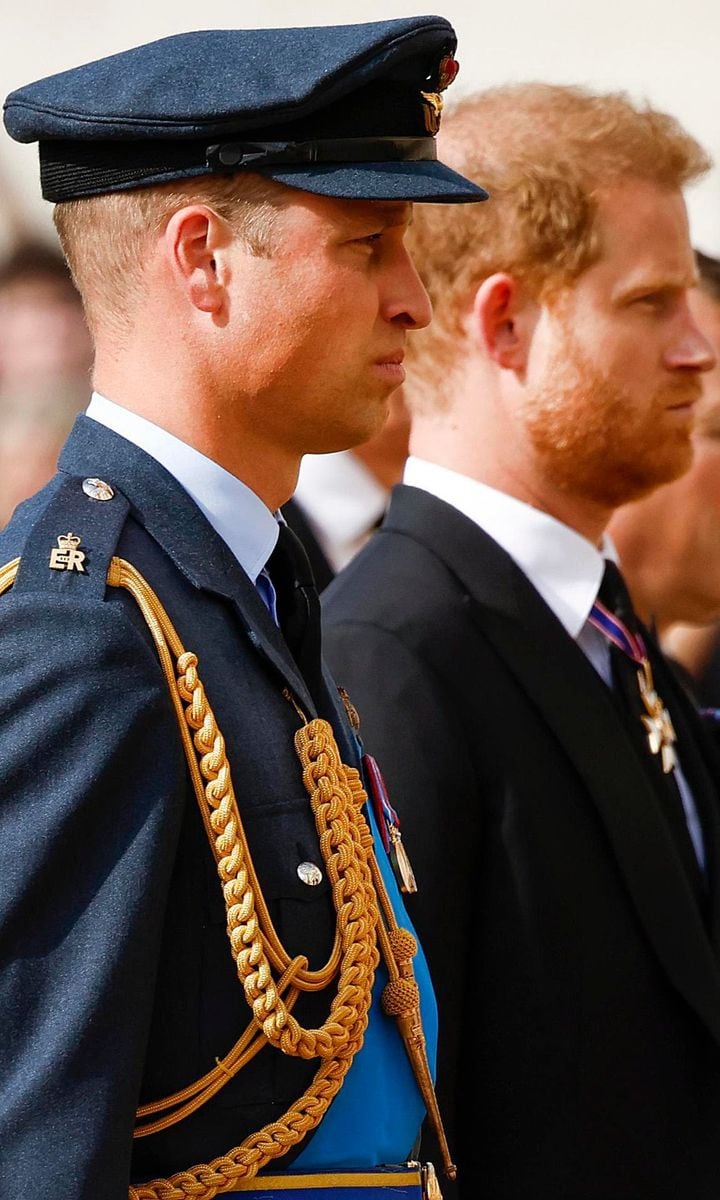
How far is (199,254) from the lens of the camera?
1900 millimetres

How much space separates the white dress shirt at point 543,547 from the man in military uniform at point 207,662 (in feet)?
2.55

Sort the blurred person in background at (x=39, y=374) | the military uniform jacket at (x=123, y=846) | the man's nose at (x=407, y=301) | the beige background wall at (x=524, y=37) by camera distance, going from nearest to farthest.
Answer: the military uniform jacket at (x=123, y=846) < the man's nose at (x=407, y=301) < the blurred person in background at (x=39, y=374) < the beige background wall at (x=524, y=37)

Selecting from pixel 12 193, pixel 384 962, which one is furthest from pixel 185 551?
pixel 12 193

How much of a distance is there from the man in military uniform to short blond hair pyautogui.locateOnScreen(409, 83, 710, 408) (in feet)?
2.59

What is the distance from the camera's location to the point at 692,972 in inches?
100

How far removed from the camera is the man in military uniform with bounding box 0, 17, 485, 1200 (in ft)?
5.30

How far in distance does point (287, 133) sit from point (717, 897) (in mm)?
1326

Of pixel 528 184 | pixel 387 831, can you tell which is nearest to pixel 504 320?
pixel 528 184

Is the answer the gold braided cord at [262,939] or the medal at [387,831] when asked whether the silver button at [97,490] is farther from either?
the medal at [387,831]

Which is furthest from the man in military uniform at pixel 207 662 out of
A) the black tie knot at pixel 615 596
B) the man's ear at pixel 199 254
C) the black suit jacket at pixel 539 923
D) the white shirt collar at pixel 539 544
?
the black tie knot at pixel 615 596

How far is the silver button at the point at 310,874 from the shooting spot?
1.79 m

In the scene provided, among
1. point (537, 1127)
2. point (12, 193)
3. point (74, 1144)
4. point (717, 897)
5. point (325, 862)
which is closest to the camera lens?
point (74, 1144)

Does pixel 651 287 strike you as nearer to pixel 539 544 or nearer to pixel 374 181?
pixel 539 544

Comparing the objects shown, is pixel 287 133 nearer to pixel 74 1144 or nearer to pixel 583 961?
pixel 74 1144
